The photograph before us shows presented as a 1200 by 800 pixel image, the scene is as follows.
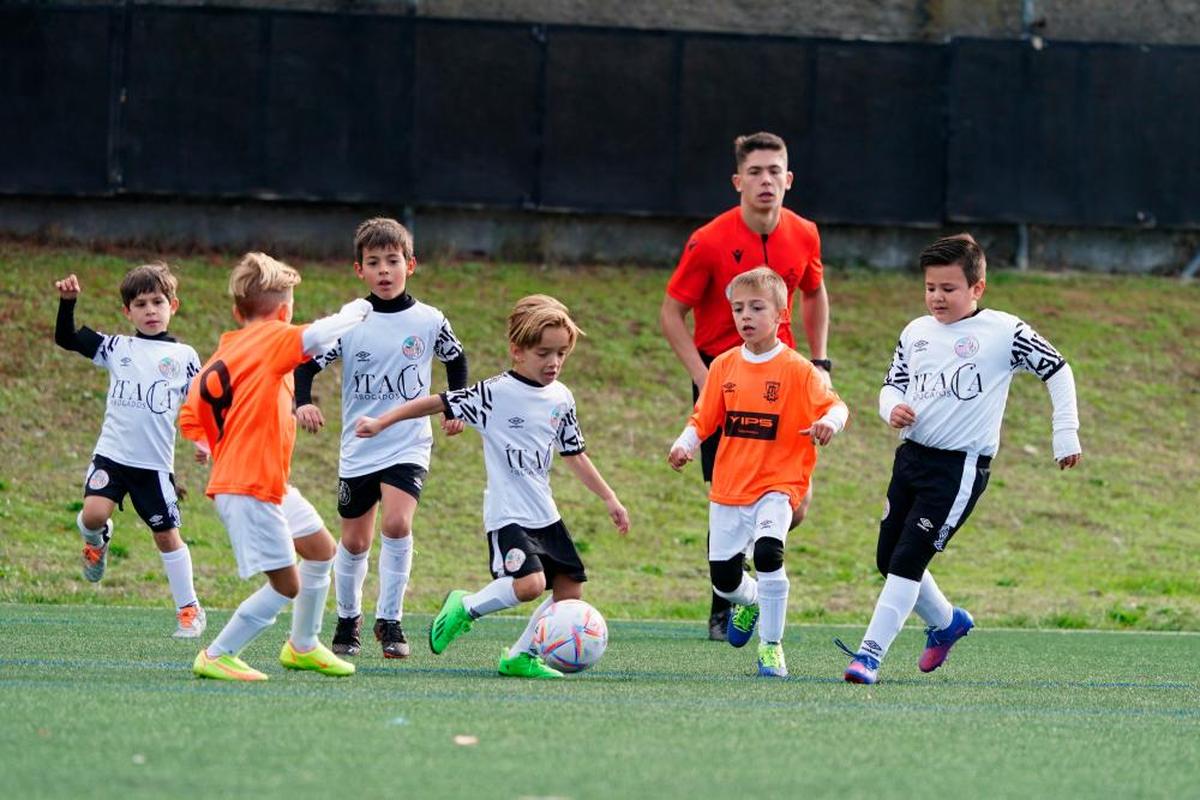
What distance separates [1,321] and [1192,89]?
1276 cm

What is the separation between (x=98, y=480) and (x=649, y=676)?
3.51 metres

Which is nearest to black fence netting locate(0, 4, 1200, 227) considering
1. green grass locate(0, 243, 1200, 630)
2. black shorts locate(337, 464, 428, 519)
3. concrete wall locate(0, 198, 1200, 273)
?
concrete wall locate(0, 198, 1200, 273)

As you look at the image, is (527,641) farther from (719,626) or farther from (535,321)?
(719,626)

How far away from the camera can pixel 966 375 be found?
769 cm

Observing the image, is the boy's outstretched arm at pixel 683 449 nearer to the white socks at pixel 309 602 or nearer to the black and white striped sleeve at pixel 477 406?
the black and white striped sleeve at pixel 477 406

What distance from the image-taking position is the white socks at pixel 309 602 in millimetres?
7004

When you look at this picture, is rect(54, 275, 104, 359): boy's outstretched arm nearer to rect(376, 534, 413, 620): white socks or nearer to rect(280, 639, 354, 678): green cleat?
rect(376, 534, 413, 620): white socks

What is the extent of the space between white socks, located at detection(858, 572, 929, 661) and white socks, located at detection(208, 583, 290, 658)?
227 centimetres

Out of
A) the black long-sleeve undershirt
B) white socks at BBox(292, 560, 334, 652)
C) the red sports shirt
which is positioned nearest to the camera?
white socks at BBox(292, 560, 334, 652)

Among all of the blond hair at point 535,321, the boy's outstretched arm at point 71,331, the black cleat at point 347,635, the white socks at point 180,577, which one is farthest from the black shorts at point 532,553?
the boy's outstretched arm at point 71,331

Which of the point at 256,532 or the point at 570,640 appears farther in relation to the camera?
the point at 570,640

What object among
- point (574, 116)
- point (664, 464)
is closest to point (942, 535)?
point (664, 464)

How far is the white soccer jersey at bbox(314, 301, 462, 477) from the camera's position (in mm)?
8359

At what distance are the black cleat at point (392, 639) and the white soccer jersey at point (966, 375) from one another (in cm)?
225
